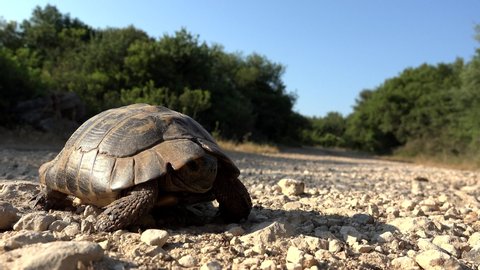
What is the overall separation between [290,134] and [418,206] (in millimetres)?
34877

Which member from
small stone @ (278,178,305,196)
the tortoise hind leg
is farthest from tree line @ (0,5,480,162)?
the tortoise hind leg

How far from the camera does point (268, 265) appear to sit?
2.63 metres

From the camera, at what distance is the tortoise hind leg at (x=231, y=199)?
12.7 feet

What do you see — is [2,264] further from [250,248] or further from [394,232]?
[394,232]

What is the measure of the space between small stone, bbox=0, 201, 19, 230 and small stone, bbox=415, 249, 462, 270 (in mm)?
2896

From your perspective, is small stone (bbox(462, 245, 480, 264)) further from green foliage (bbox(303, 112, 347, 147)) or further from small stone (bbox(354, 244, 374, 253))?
green foliage (bbox(303, 112, 347, 147))

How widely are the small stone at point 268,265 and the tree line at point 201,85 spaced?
15.3m

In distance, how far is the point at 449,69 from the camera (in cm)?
4544

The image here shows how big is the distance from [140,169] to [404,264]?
6.38 feet

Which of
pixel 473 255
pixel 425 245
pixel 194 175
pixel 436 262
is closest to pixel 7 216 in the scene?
pixel 194 175

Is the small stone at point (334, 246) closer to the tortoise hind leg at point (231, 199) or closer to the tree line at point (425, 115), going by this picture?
the tortoise hind leg at point (231, 199)

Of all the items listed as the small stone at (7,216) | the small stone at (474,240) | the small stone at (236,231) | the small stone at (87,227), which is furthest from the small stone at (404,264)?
the small stone at (7,216)

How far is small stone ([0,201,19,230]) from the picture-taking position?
3227mm

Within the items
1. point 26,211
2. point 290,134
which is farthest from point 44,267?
point 290,134
